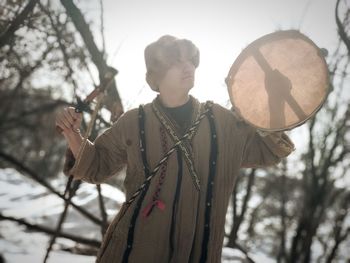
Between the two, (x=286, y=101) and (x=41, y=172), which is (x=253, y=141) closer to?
(x=286, y=101)

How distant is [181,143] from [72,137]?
67 centimetres

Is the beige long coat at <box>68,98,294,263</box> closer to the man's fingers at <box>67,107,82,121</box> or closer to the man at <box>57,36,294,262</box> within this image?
the man at <box>57,36,294,262</box>

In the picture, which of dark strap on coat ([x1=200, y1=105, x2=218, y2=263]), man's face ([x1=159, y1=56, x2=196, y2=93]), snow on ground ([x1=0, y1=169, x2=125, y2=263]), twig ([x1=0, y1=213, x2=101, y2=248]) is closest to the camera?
dark strap on coat ([x1=200, y1=105, x2=218, y2=263])

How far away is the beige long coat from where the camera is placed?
70.8 inches

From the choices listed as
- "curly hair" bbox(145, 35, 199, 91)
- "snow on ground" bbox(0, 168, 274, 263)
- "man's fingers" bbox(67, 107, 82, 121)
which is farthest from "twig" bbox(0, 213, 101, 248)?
"curly hair" bbox(145, 35, 199, 91)

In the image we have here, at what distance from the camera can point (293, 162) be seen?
45.5 feet

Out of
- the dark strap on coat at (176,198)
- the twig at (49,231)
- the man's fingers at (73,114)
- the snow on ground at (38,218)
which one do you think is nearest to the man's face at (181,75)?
the dark strap on coat at (176,198)

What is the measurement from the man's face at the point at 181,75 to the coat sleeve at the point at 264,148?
0.43 meters

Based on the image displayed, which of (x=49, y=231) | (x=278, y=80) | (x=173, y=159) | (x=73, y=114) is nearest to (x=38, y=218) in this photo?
(x=49, y=231)

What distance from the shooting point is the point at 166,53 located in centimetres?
208

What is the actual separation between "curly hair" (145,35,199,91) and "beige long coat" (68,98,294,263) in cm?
23

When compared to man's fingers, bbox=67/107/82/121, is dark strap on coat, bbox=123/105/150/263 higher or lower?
lower

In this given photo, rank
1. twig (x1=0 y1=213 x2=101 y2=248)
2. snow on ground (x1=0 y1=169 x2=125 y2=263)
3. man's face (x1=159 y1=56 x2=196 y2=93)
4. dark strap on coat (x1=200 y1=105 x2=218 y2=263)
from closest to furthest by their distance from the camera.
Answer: dark strap on coat (x1=200 y1=105 x2=218 y2=263) → man's face (x1=159 y1=56 x2=196 y2=93) → snow on ground (x1=0 y1=169 x2=125 y2=263) → twig (x1=0 y1=213 x2=101 y2=248)

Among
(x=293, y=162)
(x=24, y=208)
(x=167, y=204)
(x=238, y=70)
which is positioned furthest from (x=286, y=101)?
(x=293, y=162)
